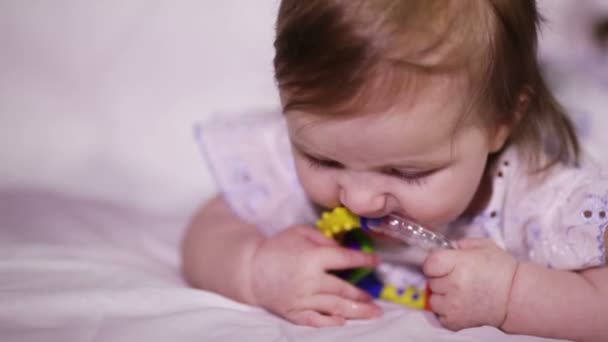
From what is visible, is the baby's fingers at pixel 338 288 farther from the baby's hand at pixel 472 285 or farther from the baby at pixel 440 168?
the baby's hand at pixel 472 285

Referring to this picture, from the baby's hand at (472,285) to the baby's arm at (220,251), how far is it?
0.26 m

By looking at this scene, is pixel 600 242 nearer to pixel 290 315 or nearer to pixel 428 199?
pixel 428 199

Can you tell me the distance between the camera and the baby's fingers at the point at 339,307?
2.91 feet

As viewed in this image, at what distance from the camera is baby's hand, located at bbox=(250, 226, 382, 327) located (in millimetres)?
891

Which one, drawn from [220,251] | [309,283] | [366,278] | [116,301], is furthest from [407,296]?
[116,301]

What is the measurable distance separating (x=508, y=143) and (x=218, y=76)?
2.13 feet

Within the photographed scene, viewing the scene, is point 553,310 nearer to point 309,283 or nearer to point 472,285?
point 472,285

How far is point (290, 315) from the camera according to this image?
0.90m

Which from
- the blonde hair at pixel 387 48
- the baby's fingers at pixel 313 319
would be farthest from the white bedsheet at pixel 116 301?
the blonde hair at pixel 387 48

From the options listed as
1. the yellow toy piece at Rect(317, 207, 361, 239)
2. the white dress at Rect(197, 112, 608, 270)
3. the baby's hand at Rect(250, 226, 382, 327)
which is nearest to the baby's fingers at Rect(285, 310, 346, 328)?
the baby's hand at Rect(250, 226, 382, 327)

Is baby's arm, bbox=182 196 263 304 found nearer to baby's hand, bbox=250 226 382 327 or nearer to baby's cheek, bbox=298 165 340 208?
baby's hand, bbox=250 226 382 327

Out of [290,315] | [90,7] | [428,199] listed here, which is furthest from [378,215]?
[90,7]

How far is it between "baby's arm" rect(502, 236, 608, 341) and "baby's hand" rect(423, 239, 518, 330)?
0.04 ft

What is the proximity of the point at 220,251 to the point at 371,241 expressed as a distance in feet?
0.74
